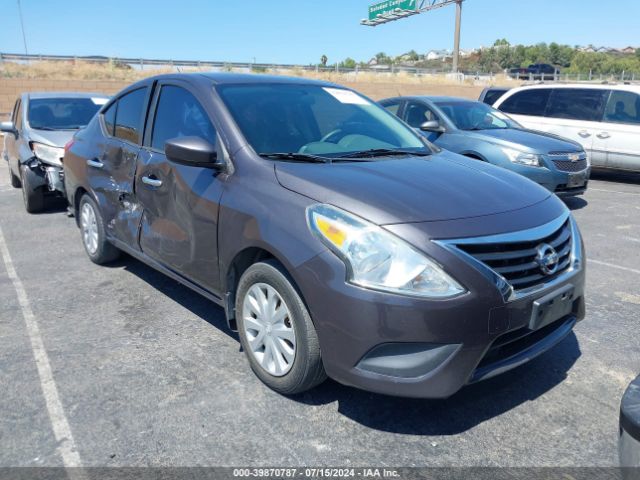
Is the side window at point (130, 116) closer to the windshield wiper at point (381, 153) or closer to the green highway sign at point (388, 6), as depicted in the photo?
the windshield wiper at point (381, 153)

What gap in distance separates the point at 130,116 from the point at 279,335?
2495mm

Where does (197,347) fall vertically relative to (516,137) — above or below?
below

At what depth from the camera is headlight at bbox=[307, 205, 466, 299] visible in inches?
97.3

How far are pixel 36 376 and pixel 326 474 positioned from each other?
6.04 ft

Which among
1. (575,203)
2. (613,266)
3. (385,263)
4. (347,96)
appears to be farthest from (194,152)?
(575,203)

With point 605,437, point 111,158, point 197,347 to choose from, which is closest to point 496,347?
point 605,437

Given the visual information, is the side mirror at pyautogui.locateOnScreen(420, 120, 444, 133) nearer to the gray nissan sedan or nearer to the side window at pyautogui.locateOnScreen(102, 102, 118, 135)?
the side window at pyautogui.locateOnScreen(102, 102, 118, 135)

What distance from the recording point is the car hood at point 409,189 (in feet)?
8.74

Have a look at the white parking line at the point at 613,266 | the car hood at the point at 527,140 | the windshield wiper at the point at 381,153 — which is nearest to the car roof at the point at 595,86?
the car hood at the point at 527,140

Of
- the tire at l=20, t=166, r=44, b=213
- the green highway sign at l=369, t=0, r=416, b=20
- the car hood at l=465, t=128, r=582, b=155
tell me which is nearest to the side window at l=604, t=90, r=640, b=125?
the car hood at l=465, t=128, r=582, b=155

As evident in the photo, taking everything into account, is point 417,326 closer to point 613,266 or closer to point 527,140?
point 613,266

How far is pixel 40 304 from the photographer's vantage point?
14.4 feet

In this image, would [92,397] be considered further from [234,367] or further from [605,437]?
[605,437]

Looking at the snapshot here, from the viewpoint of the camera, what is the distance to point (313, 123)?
3729 millimetres
